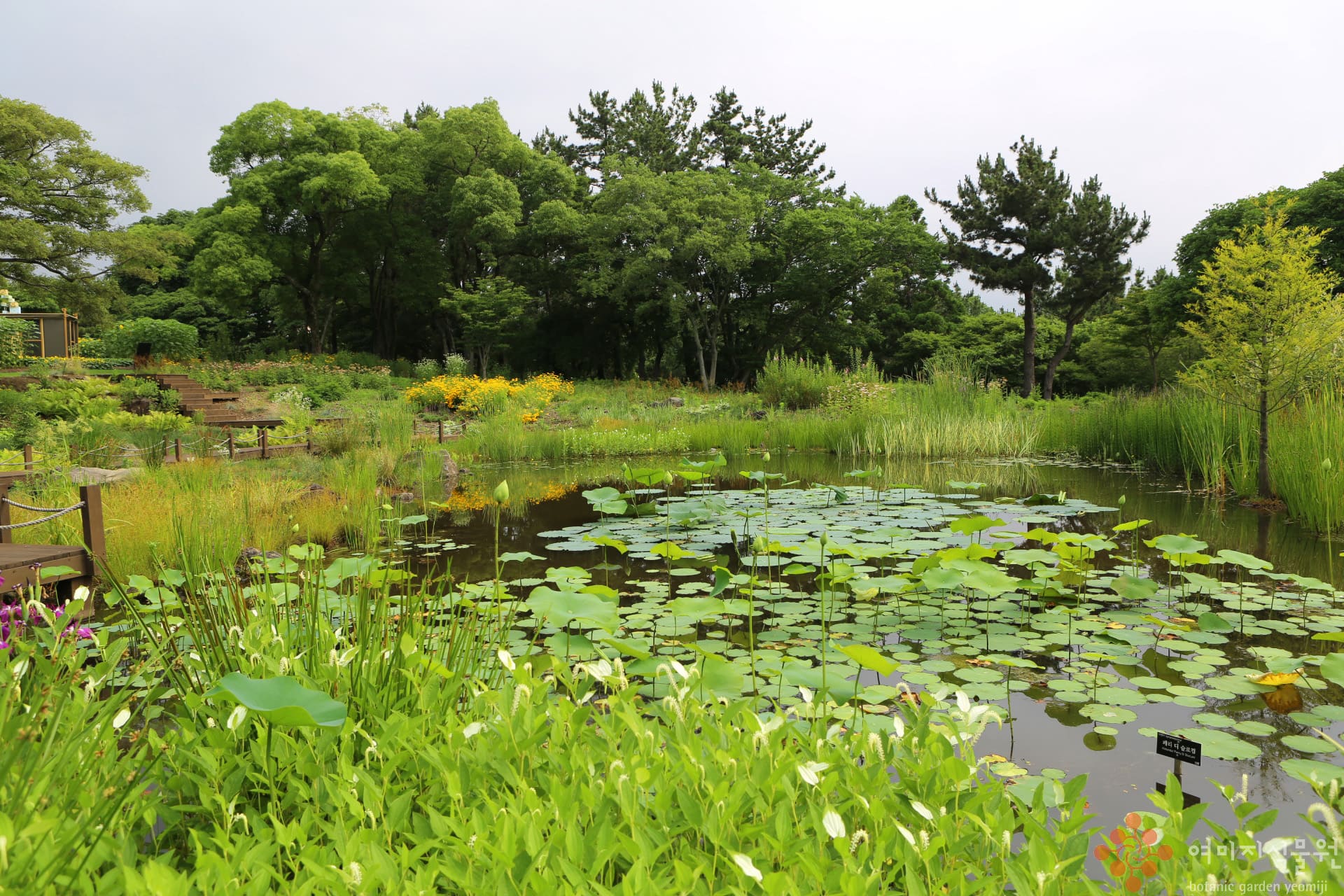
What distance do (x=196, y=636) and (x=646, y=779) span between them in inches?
51.9

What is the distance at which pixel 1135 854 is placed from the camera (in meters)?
1.22

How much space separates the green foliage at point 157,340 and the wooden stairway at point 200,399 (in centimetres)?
374

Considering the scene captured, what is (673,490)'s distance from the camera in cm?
788

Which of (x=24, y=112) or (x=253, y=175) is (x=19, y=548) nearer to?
(x=24, y=112)

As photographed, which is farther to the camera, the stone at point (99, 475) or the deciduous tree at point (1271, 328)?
the stone at point (99, 475)

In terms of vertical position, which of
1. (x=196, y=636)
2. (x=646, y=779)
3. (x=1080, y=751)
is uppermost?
(x=196, y=636)

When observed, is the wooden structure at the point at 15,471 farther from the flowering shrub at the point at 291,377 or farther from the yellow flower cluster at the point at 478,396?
the flowering shrub at the point at 291,377

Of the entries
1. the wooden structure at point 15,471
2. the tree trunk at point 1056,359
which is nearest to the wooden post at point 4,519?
the wooden structure at point 15,471

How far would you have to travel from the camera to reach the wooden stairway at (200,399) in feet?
47.6

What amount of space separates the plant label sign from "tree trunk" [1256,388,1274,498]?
591 centimetres

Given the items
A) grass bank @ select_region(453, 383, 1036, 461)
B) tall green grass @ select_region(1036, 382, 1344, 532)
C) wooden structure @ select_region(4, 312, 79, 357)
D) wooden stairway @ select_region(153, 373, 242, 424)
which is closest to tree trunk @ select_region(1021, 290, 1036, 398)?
grass bank @ select_region(453, 383, 1036, 461)

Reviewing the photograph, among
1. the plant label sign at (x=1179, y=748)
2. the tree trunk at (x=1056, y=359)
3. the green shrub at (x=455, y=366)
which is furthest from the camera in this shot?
the tree trunk at (x=1056, y=359)

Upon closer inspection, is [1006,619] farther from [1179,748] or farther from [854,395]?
[854,395]

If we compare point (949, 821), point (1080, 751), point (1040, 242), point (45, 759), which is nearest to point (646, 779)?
point (949, 821)
